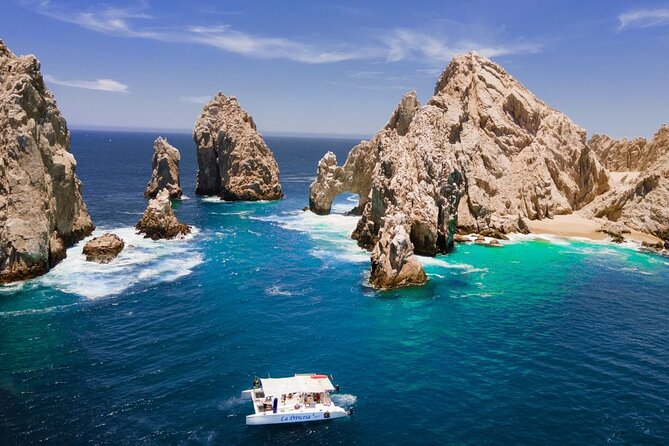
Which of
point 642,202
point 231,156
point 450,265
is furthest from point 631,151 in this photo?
point 231,156

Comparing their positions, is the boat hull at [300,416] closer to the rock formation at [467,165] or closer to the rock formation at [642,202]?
the rock formation at [467,165]

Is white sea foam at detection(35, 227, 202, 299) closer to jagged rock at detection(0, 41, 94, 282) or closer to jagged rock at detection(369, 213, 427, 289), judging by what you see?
jagged rock at detection(0, 41, 94, 282)

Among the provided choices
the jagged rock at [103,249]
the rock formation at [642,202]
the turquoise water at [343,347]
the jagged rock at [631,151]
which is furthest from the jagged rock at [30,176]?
the jagged rock at [631,151]

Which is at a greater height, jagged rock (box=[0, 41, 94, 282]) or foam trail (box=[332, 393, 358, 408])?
jagged rock (box=[0, 41, 94, 282])

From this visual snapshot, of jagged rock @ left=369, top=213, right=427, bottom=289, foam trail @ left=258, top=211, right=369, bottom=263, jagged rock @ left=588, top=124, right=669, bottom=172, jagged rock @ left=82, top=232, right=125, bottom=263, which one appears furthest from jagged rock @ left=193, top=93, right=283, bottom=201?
jagged rock @ left=588, top=124, right=669, bottom=172

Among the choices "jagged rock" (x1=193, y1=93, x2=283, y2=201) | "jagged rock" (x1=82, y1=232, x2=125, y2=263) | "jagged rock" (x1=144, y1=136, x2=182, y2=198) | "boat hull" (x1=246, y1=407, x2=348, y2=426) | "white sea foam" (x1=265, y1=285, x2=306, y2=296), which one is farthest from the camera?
"jagged rock" (x1=193, y1=93, x2=283, y2=201)

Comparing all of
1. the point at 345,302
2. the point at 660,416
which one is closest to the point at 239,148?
the point at 345,302

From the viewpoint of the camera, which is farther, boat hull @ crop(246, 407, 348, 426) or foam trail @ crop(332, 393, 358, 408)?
foam trail @ crop(332, 393, 358, 408)

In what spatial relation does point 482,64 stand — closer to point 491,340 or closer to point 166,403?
point 491,340

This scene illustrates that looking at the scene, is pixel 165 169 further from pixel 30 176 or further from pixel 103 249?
pixel 30 176
